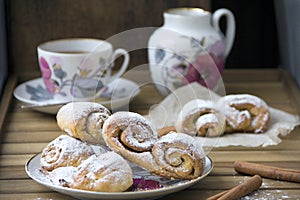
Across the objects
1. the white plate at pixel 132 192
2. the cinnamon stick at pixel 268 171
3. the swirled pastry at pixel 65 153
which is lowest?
the cinnamon stick at pixel 268 171

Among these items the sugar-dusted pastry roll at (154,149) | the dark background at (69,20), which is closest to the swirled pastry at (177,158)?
the sugar-dusted pastry roll at (154,149)

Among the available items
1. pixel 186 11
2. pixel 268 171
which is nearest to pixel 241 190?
pixel 268 171

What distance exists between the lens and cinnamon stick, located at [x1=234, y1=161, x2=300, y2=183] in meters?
1.00

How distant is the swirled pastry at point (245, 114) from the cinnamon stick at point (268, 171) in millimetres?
180

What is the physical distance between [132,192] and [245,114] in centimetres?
40

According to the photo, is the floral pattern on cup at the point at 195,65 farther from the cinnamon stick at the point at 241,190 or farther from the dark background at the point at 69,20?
the cinnamon stick at the point at 241,190

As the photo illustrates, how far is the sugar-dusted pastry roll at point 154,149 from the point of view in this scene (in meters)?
0.92

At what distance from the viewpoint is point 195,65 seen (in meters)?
1.36

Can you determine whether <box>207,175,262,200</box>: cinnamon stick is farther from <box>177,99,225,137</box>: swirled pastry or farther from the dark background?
the dark background

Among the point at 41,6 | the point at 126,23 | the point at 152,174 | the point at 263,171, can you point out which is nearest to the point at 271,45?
the point at 126,23

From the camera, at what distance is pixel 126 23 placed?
1.54 metres

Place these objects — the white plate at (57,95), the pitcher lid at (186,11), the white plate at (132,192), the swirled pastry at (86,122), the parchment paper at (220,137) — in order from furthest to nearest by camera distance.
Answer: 1. the pitcher lid at (186,11)
2. the white plate at (57,95)
3. the parchment paper at (220,137)
4. the swirled pastry at (86,122)
5. the white plate at (132,192)

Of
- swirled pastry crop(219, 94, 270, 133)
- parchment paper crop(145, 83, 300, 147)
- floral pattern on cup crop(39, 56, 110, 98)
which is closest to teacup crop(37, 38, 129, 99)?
floral pattern on cup crop(39, 56, 110, 98)

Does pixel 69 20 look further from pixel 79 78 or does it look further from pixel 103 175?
pixel 103 175
